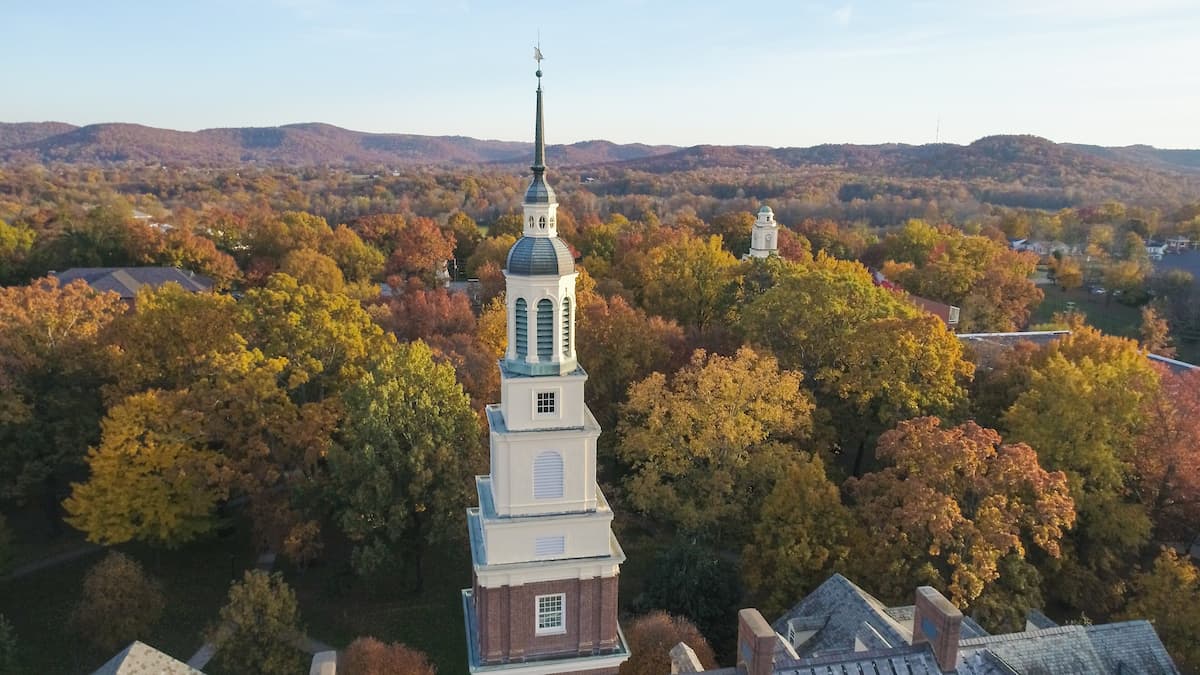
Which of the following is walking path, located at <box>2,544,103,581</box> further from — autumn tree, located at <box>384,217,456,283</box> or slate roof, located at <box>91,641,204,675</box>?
autumn tree, located at <box>384,217,456,283</box>

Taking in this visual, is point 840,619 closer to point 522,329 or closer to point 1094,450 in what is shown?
point 522,329

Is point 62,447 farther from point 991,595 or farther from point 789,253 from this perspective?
point 789,253

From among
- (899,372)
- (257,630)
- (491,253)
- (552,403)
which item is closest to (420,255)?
(491,253)

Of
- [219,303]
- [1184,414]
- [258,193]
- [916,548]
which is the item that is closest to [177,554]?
[219,303]

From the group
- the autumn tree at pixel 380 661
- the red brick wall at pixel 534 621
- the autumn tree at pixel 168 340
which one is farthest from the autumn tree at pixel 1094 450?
the autumn tree at pixel 168 340

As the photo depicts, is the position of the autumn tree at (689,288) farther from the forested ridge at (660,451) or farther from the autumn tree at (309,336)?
the autumn tree at (309,336)
